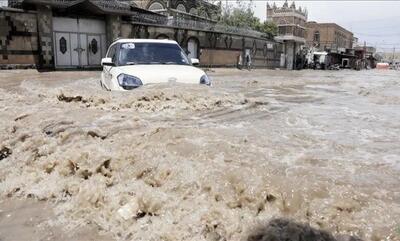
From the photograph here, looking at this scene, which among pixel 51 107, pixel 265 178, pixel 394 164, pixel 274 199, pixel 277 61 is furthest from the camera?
pixel 277 61

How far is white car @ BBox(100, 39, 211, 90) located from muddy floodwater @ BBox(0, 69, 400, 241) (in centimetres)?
38

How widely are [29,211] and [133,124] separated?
239 cm

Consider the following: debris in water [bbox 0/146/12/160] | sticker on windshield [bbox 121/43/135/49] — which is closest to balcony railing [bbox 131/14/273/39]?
sticker on windshield [bbox 121/43/135/49]

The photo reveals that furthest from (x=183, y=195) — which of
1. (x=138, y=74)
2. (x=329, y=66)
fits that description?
(x=329, y=66)

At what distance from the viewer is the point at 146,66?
7977 mm

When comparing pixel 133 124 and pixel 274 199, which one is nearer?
pixel 274 199

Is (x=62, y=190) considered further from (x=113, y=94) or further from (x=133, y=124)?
(x=113, y=94)

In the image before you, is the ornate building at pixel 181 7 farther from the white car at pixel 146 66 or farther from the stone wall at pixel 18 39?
the white car at pixel 146 66

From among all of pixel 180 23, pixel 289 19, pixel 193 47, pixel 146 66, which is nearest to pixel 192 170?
pixel 146 66

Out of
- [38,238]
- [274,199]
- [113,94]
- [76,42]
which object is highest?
[76,42]

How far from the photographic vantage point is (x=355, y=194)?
3.49 meters

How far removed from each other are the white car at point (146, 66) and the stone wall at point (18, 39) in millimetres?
12147

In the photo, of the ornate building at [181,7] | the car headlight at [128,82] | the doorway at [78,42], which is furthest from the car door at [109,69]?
the ornate building at [181,7]

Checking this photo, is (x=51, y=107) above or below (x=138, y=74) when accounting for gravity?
below
